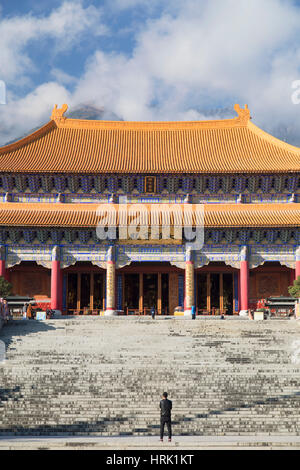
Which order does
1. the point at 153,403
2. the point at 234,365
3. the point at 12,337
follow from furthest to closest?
1. the point at 12,337
2. the point at 234,365
3. the point at 153,403

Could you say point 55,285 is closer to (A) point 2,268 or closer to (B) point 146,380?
(A) point 2,268

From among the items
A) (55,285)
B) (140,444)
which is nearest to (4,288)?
(55,285)

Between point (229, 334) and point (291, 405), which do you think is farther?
point (229, 334)

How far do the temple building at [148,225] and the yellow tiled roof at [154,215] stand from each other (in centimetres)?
6

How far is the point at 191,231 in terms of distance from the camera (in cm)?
3516

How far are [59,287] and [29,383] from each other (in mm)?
Answer: 16105

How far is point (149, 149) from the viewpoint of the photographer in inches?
1599

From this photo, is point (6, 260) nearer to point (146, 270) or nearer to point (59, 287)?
point (59, 287)

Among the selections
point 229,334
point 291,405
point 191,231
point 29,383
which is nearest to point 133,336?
point 229,334

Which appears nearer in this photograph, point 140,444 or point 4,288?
point 140,444

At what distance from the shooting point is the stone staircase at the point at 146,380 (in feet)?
54.2

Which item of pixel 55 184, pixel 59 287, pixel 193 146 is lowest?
pixel 59 287

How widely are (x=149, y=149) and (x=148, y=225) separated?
7487 millimetres

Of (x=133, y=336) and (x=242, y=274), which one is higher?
(x=242, y=274)
